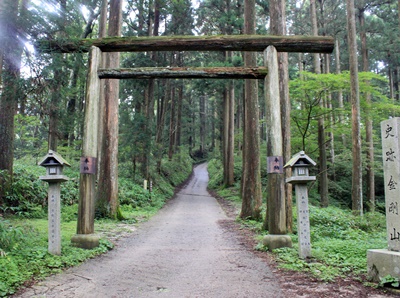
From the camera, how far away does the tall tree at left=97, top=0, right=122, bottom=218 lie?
1114 cm

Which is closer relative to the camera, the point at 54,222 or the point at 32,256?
the point at 32,256

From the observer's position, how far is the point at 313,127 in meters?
15.8

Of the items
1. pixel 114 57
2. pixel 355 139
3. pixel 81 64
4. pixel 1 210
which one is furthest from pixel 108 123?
pixel 355 139

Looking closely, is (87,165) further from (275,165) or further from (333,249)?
(333,249)

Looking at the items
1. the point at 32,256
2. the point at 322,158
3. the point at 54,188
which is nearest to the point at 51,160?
the point at 54,188

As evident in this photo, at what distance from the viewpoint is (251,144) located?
1142cm

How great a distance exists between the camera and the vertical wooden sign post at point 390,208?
425 cm

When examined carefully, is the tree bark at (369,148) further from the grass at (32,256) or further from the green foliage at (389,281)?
the grass at (32,256)

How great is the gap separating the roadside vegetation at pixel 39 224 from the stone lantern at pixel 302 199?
4.09 m

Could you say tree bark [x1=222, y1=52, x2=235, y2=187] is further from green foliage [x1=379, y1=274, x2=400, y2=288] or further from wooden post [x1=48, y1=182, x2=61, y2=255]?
green foliage [x1=379, y1=274, x2=400, y2=288]

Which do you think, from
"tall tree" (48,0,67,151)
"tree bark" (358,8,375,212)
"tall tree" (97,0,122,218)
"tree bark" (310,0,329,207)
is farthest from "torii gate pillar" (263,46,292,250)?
"tree bark" (358,8,375,212)

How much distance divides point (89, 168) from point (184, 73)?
119 inches

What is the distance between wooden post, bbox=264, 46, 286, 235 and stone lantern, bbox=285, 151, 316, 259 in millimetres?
602

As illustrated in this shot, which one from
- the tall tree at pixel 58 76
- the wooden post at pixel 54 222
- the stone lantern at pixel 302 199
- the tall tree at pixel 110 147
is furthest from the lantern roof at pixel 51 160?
the tall tree at pixel 110 147
